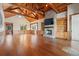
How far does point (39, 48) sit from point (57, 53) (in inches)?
12.5

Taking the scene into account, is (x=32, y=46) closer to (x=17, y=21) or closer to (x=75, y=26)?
(x=17, y=21)

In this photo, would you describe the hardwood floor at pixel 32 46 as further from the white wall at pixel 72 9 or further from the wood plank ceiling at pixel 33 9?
the white wall at pixel 72 9

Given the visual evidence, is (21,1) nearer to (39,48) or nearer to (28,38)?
(28,38)

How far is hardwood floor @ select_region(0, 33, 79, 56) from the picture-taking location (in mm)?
2463

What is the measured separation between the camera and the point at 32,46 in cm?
252

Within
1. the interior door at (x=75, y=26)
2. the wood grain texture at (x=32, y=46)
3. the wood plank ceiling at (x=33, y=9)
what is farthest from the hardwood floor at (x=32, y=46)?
the wood plank ceiling at (x=33, y=9)

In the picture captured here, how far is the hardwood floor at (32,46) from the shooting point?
246 cm

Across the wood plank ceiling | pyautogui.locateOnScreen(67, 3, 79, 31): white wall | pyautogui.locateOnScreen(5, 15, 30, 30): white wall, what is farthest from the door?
pyautogui.locateOnScreen(67, 3, 79, 31): white wall

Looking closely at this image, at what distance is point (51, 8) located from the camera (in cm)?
255

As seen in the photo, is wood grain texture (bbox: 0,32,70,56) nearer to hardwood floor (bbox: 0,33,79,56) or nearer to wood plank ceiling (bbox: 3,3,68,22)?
hardwood floor (bbox: 0,33,79,56)

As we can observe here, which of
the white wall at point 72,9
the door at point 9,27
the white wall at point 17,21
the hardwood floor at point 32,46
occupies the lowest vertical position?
the hardwood floor at point 32,46

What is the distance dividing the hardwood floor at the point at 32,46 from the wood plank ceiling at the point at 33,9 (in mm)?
349

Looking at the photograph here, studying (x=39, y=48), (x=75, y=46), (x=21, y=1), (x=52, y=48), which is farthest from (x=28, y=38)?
(x=75, y=46)

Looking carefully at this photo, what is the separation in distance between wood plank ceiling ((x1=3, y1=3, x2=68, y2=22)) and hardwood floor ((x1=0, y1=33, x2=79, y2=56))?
35 centimetres
